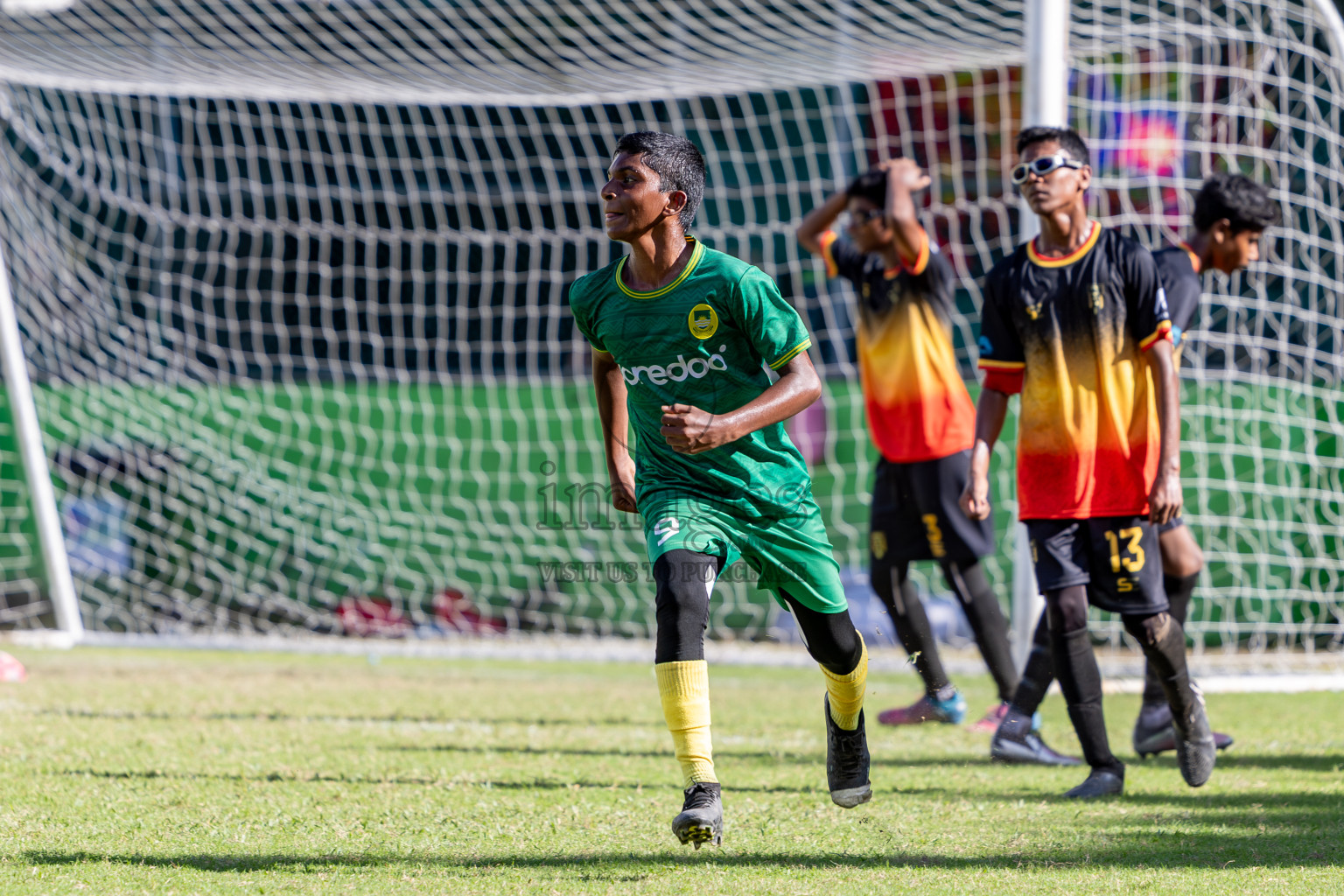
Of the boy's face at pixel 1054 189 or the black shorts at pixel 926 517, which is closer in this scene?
the boy's face at pixel 1054 189

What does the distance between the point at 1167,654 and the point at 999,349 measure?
1108mm

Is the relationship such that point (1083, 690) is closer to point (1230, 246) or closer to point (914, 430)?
point (914, 430)

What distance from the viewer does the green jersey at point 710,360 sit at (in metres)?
3.51

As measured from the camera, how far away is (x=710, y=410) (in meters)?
3.62

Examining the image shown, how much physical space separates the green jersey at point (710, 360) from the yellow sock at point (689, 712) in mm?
452

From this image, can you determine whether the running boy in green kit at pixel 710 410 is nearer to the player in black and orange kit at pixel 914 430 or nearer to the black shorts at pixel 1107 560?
the black shorts at pixel 1107 560

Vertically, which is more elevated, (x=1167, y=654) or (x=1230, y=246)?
(x=1230, y=246)

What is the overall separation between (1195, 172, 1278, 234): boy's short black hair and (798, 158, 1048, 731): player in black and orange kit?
3.78ft

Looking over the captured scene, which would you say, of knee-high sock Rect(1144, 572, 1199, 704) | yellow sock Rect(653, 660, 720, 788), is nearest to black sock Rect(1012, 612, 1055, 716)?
knee-high sock Rect(1144, 572, 1199, 704)

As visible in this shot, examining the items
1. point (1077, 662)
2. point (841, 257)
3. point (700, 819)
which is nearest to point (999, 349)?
point (1077, 662)

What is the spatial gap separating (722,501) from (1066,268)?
1614 millimetres

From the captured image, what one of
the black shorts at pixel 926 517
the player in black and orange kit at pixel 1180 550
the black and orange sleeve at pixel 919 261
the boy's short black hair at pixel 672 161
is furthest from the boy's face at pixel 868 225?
the boy's short black hair at pixel 672 161

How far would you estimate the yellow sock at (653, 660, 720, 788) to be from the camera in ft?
10.8

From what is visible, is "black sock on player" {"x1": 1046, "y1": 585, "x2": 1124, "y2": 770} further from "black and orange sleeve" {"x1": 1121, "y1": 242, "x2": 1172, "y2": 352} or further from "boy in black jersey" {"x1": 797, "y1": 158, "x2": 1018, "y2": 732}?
"boy in black jersey" {"x1": 797, "y1": 158, "x2": 1018, "y2": 732}
